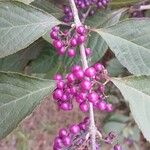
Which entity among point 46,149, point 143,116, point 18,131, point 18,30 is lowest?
point 46,149

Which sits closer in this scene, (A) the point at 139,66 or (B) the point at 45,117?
(A) the point at 139,66

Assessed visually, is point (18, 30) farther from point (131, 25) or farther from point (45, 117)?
point (45, 117)

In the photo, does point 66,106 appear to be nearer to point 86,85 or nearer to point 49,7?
point 86,85

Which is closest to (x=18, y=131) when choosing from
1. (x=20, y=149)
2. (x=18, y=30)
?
(x=20, y=149)

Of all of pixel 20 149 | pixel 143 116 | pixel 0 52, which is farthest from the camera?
pixel 20 149

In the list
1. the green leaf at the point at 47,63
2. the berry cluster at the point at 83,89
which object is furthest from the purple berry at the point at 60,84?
the green leaf at the point at 47,63

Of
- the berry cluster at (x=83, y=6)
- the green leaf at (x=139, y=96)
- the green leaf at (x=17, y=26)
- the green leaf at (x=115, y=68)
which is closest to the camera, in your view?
the green leaf at (x=139, y=96)

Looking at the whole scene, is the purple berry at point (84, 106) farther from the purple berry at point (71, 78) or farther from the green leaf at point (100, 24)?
the green leaf at point (100, 24)
